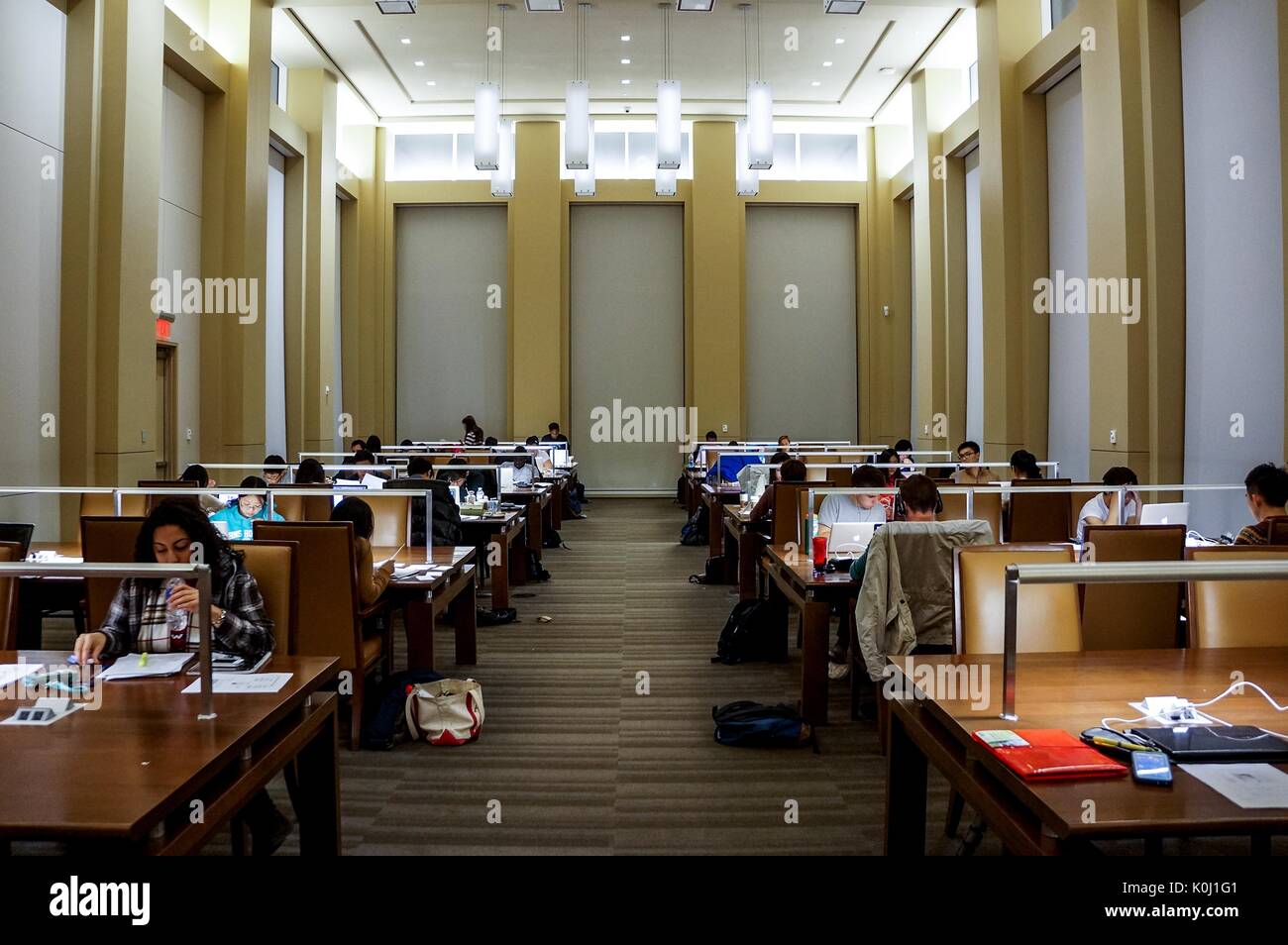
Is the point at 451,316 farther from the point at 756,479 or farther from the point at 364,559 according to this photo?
the point at 364,559

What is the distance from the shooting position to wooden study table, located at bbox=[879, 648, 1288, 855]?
1.59 meters

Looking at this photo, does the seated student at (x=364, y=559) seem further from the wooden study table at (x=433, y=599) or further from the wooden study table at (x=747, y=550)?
the wooden study table at (x=747, y=550)

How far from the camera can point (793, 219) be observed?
16484 millimetres

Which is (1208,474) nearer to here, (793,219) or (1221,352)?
(1221,352)

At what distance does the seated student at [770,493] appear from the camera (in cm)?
644

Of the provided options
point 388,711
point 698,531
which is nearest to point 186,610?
point 388,711

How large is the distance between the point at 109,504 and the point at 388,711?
4110 millimetres

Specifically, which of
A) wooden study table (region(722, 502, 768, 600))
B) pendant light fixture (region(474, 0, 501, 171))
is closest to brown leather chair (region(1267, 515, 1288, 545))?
wooden study table (region(722, 502, 768, 600))

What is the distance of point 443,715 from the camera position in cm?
420

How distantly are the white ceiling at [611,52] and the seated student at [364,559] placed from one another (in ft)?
29.0

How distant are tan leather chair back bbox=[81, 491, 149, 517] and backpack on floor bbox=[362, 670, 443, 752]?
2752 millimetres

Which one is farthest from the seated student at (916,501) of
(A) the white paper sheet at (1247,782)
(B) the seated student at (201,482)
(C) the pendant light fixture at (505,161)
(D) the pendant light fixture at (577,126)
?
(C) the pendant light fixture at (505,161)

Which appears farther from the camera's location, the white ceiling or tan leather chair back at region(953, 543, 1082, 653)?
the white ceiling

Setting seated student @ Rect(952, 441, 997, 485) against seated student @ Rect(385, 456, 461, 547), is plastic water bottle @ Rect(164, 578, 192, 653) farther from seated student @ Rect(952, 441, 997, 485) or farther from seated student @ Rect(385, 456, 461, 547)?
seated student @ Rect(952, 441, 997, 485)
